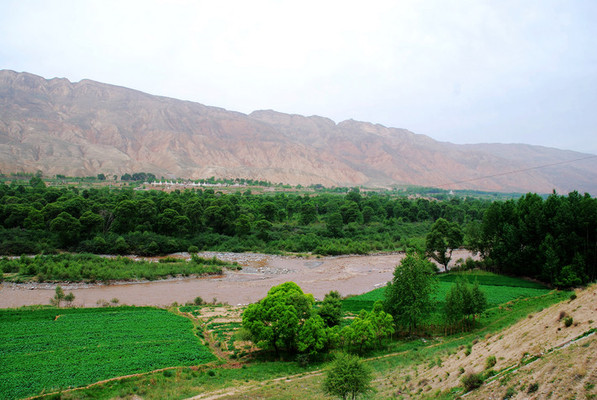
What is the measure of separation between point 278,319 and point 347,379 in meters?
7.30

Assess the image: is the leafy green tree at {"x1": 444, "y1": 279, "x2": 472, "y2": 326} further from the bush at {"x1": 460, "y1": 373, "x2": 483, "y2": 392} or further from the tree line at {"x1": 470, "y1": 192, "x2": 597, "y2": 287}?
the tree line at {"x1": 470, "y1": 192, "x2": 597, "y2": 287}

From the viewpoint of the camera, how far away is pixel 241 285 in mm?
41438

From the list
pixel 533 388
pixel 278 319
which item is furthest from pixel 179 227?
pixel 533 388

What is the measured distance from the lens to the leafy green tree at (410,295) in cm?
2306

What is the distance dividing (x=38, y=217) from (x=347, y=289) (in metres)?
44.5

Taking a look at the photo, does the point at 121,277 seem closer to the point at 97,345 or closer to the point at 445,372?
the point at 97,345

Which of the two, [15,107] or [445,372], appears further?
[15,107]

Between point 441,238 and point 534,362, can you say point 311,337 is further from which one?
point 441,238

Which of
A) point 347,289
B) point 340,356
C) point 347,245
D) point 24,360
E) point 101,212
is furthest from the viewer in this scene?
point 347,245

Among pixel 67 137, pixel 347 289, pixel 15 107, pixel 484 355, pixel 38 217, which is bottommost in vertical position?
pixel 347 289

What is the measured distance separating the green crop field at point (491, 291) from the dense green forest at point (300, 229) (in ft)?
6.19

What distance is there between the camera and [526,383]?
34.0 feet

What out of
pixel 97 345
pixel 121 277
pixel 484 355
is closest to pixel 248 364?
pixel 97 345

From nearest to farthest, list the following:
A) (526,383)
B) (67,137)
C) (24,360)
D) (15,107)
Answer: (526,383) → (24,360) → (67,137) → (15,107)
